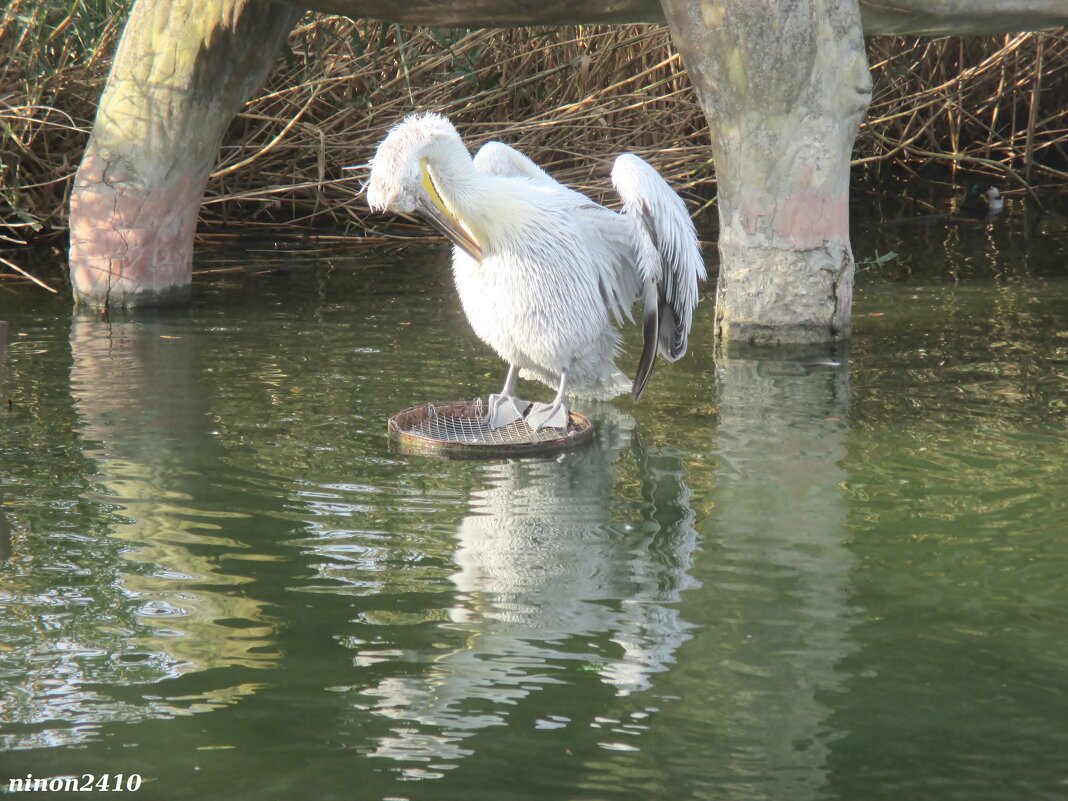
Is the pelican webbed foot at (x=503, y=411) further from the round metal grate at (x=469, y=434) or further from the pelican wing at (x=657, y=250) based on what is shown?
the pelican wing at (x=657, y=250)

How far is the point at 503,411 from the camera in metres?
4.75

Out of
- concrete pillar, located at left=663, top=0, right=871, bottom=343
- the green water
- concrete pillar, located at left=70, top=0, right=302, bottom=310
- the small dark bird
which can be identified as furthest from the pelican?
the small dark bird

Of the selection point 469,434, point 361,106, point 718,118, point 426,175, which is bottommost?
point 469,434

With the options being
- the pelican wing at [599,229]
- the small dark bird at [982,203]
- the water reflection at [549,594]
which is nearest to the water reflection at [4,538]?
the water reflection at [549,594]

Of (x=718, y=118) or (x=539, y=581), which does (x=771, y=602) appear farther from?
(x=718, y=118)

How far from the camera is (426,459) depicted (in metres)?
4.40

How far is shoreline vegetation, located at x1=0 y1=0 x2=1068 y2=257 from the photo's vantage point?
7562 mm

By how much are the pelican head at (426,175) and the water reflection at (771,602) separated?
3.68 feet

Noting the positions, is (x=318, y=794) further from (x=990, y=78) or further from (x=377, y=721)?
(x=990, y=78)

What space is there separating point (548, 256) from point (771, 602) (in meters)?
1.65

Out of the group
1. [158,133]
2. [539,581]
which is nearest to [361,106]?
[158,133]

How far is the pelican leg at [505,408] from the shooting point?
4742 mm

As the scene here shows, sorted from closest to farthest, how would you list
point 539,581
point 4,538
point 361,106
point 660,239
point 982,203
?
point 539,581 < point 4,538 < point 660,239 < point 361,106 < point 982,203

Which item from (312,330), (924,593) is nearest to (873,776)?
(924,593)
